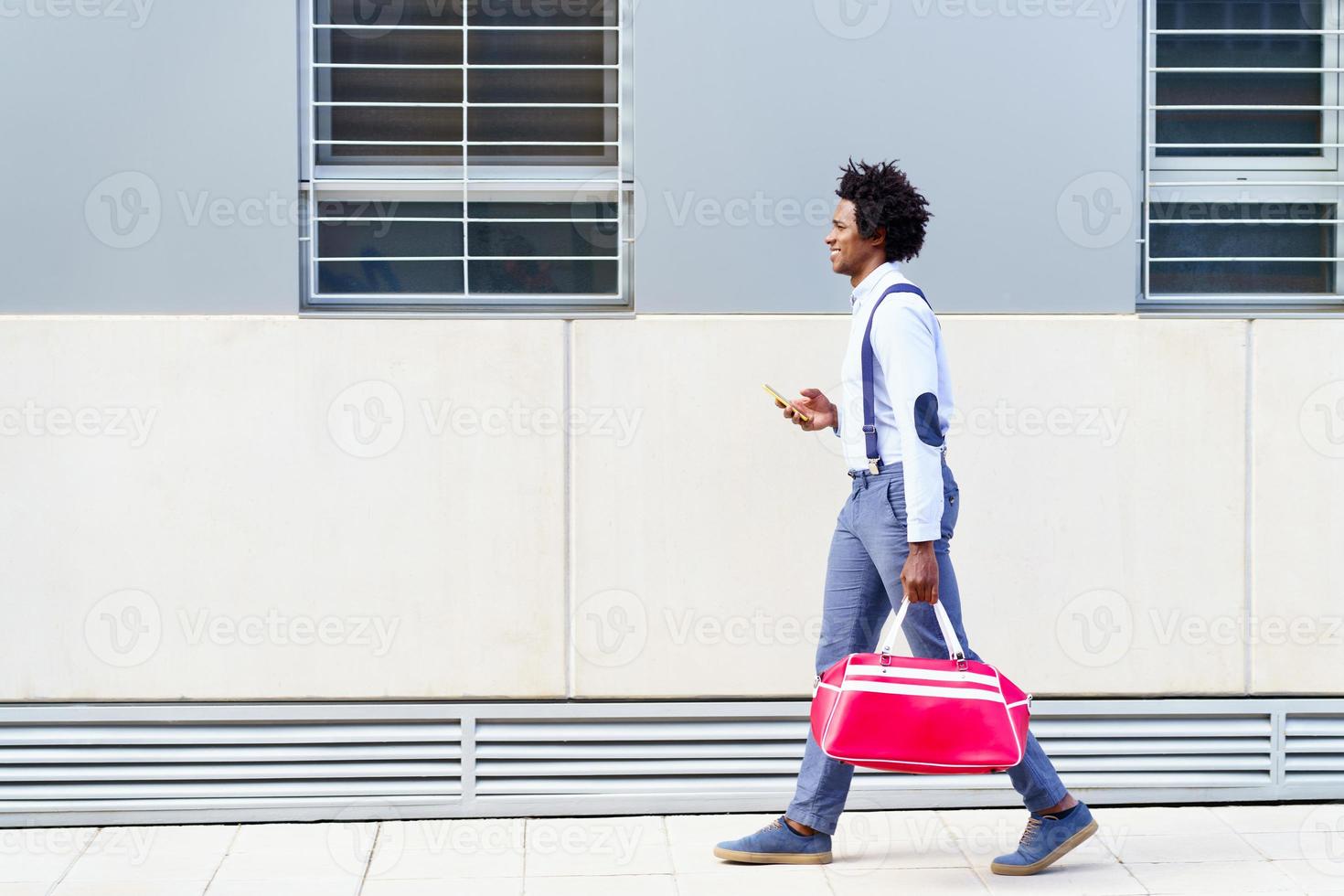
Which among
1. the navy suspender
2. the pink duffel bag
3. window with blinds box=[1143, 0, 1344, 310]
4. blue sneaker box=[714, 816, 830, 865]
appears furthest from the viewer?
window with blinds box=[1143, 0, 1344, 310]

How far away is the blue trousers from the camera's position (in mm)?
3789

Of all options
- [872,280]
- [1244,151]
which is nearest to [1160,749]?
[872,280]

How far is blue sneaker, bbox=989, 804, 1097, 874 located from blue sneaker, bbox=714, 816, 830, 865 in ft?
1.65

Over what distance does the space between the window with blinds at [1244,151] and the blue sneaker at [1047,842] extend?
1839 millimetres

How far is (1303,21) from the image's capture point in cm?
477

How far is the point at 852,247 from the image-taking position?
390cm

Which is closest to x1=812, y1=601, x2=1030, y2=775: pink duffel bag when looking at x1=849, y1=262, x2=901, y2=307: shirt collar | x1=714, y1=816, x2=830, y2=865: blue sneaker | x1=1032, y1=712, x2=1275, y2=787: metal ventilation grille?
x1=714, y1=816, x2=830, y2=865: blue sneaker

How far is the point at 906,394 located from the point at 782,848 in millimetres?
1407

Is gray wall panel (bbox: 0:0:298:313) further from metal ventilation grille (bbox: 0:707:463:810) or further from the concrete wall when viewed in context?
metal ventilation grille (bbox: 0:707:463:810)

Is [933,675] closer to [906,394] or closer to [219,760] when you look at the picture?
[906,394]

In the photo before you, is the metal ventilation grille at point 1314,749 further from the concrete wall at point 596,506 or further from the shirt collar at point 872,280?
the shirt collar at point 872,280

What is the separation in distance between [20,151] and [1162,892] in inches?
162

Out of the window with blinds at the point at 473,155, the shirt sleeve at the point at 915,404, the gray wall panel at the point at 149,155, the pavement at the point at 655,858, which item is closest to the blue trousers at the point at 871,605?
the shirt sleeve at the point at 915,404

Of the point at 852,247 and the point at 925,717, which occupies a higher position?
the point at 852,247
